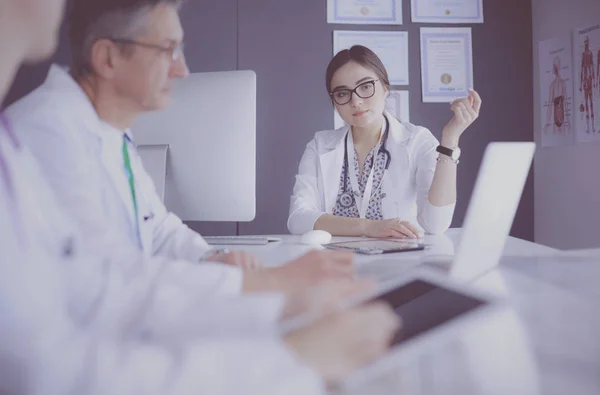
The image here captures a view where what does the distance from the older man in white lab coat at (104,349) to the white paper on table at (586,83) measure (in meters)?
2.60

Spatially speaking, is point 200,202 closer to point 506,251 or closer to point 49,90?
point 49,90

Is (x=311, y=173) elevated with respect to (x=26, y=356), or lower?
elevated

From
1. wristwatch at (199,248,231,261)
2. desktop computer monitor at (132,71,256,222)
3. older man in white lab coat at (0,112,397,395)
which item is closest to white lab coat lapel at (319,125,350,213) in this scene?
desktop computer monitor at (132,71,256,222)

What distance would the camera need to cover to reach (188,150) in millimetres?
1507

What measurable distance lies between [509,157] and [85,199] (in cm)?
77

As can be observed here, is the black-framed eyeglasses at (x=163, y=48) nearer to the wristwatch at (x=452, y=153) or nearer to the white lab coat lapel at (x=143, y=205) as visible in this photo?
the white lab coat lapel at (x=143, y=205)

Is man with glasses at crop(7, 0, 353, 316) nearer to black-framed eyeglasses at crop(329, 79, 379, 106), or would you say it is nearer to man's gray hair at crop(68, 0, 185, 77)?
man's gray hair at crop(68, 0, 185, 77)

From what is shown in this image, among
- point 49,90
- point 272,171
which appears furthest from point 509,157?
point 272,171

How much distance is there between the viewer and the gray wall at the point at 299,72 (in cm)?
305

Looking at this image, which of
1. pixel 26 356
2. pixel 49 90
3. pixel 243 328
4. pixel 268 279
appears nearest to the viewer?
pixel 26 356

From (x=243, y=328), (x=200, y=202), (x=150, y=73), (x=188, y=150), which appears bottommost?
(x=243, y=328)

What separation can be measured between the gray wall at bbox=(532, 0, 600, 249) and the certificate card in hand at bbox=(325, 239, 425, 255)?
1668 mm

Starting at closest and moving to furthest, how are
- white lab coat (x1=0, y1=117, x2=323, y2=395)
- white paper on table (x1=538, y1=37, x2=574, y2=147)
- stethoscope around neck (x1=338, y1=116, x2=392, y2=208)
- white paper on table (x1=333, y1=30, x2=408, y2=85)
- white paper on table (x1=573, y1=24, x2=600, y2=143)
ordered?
white lab coat (x1=0, y1=117, x2=323, y2=395)
stethoscope around neck (x1=338, y1=116, x2=392, y2=208)
white paper on table (x1=573, y1=24, x2=600, y2=143)
white paper on table (x1=538, y1=37, x2=574, y2=147)
white paper on table (x1=333, y1=30, x2=408, y2=85)

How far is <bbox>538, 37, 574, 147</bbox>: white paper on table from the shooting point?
9.50ft
